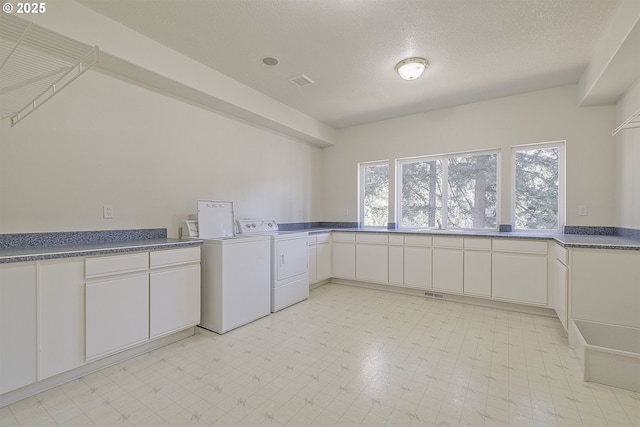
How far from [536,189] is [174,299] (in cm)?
439

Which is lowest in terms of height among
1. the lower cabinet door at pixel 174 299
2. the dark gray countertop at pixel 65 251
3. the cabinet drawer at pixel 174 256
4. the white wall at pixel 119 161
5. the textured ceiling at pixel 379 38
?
the lower cabinet door at pixel 174 299

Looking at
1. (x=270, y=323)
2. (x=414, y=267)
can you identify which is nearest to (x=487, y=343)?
(x=414, y=267)

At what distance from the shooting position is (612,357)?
6.26 ft

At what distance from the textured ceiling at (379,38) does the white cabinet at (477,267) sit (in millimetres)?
1923

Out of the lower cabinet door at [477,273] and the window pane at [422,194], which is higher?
the window pane at [422,194]

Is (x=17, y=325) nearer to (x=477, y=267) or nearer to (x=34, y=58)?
(x=34, y=58)

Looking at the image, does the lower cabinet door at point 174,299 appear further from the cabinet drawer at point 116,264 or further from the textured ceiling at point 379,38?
the textured ceiling at point 379,38

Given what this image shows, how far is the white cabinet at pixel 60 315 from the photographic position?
181 centimetres

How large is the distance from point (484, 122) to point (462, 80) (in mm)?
916

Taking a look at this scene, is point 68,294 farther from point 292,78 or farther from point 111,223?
point 292,78

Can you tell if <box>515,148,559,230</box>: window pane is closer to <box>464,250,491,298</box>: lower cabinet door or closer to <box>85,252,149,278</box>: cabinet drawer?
<box>464,250,491,298</box>: lower cabinet door

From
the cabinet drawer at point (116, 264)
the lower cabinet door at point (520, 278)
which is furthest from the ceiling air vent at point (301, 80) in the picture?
the lower cabinet door at point (520, 278)

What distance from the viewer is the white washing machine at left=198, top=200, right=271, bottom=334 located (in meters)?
2.79

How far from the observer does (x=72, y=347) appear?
193cm
